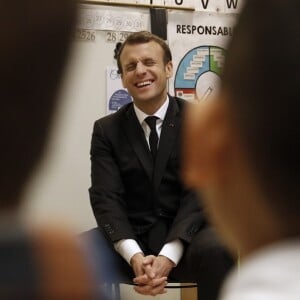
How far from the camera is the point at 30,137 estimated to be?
0.25 meters

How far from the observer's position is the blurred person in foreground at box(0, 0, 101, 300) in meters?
0.23

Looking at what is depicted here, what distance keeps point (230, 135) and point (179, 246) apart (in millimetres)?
1798

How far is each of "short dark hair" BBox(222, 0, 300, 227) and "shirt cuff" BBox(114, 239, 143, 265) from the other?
1.79 metres

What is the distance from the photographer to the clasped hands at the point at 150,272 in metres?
2.14

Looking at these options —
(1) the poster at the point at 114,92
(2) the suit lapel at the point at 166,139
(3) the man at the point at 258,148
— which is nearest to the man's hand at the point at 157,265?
(2) the suit lapel at the point at 166,139

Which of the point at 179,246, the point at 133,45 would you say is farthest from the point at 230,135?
the point at 133,45

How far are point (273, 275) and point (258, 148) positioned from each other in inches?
3.4

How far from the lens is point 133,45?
247cm

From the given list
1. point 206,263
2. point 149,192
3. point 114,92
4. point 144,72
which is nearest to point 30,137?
point 206,263

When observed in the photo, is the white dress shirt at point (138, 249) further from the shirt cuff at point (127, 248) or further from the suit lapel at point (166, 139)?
the suit lapel at point (166, 139)

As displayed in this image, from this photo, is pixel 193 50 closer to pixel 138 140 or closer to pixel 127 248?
pixel 138 140

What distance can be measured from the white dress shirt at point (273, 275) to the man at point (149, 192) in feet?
5.37

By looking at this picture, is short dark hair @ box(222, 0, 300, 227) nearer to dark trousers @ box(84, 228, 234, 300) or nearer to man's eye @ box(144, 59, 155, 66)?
dark trousers @ box(84, 228, 234, 300)

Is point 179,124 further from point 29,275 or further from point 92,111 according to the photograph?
point 29,275
